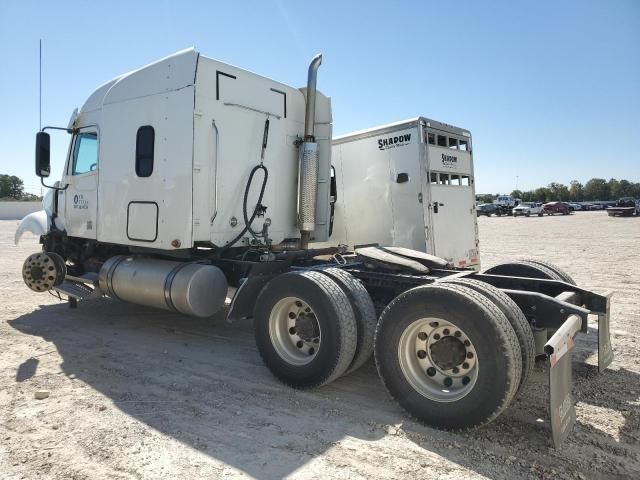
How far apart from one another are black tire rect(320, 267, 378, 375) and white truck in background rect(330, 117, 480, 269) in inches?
118

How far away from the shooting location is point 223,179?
5.78 meters

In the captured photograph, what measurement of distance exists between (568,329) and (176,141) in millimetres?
4557

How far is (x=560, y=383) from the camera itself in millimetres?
3068

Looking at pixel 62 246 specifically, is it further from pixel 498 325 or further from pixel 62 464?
pixel 498 325

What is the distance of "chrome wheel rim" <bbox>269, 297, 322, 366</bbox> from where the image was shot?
14.1 ft

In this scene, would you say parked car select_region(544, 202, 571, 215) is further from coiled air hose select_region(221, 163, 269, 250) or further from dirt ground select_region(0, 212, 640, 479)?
coiled air hose select_region(221, 163, 269, 250)

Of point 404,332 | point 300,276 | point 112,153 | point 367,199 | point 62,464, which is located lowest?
point 62,464

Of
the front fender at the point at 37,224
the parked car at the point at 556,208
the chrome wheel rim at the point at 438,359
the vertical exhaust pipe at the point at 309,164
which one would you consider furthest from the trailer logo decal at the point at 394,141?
the parked car at the point at 556,208

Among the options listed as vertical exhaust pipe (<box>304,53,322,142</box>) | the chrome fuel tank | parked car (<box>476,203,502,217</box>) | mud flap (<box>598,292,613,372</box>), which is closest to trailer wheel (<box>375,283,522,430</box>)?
mud flap (<box>598,292,613,372</box>)

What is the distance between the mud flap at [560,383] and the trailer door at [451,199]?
3945 mm

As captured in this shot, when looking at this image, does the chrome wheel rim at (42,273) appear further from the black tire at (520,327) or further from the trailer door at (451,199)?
the black tire at (520,327)

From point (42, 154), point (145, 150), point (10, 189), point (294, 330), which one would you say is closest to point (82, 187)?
point (42, 154)

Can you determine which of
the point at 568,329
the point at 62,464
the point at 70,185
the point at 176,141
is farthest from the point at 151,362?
the point at 568,329

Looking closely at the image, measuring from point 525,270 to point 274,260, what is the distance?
2846mm
